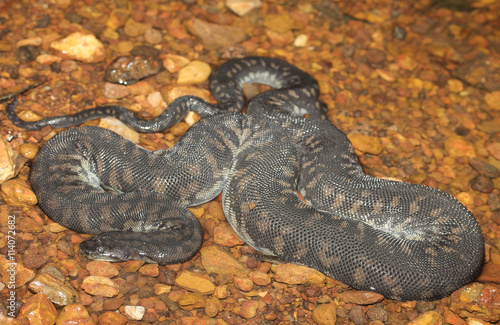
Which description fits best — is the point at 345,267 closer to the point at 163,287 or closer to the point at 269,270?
the point at 269,270

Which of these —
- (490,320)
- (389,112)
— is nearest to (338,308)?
(490,320)

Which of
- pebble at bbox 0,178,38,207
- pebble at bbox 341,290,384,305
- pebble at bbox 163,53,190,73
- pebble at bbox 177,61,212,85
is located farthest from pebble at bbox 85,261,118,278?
pebble at bbox 163,53,190,73

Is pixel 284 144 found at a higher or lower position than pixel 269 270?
higher

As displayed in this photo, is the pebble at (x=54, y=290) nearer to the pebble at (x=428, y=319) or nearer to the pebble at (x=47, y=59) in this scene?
the pebble at (x=428, y=319)

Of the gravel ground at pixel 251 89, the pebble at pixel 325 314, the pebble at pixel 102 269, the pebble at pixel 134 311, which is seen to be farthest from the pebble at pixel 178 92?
the pebble at pixel 325 314

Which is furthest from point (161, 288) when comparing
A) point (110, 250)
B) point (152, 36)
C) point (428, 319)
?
point (152, 36)

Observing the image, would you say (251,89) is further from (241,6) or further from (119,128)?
(119,128)
